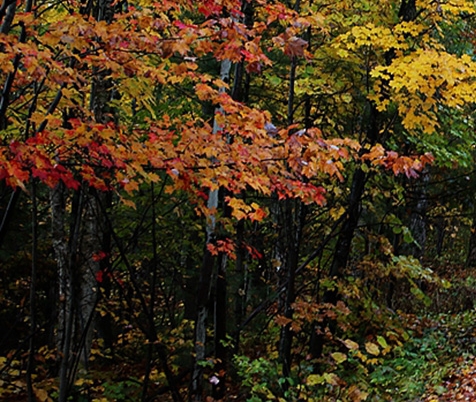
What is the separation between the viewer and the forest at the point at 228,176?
4.14 metres

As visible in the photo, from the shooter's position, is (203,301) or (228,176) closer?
(228,176)

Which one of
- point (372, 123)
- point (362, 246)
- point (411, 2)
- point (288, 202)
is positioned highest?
point (411, 2)

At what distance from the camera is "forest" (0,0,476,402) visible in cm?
414

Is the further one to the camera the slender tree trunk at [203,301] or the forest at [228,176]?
the slender tree trunk at [203,301]

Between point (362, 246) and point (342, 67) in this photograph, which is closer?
point (342, 67)

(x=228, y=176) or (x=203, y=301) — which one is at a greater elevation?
(x=228, y=176)

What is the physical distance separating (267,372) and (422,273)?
267cm

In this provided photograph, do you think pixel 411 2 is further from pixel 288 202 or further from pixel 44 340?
pixel 44 340

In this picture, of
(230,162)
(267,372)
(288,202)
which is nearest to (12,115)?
(230,162)

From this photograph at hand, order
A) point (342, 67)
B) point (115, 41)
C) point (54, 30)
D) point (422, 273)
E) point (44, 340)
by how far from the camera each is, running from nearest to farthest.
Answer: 1. point (54, 30)
2. point (115, 41)
3. point (422, 273)
4. point (342, 67)
5. point (44, 340)

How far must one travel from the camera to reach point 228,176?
4.70 m

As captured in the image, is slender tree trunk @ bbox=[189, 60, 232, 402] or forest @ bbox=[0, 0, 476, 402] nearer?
forest @ bbox=[0, 0, 476, 402]

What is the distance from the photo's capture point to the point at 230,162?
475cm

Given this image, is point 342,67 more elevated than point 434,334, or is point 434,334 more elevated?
point 342,67
